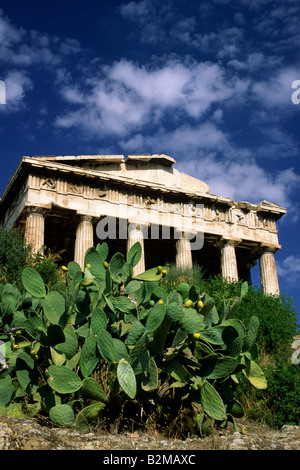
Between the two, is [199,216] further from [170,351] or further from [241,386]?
[170,351]

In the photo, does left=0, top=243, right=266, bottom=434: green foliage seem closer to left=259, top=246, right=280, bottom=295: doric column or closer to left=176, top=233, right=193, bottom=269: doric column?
left=176, top=233, right=193, bottom=269: doric column

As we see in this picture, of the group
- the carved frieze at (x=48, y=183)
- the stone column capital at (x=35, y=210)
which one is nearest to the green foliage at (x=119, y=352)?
the stone column capital at (x=35, y=210)

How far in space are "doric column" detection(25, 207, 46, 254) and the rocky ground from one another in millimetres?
13531

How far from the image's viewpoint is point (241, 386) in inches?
293

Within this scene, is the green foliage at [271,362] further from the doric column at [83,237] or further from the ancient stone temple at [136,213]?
the ancient stone temple at [136,213]

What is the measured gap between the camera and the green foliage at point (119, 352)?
15.8 ft

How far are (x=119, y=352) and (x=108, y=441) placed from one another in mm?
805

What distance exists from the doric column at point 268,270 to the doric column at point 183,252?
4108 mm

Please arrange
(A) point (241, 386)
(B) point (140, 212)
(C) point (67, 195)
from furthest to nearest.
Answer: (B) point (140, 212), (C) point (67, 195), (A) point (241, 386)

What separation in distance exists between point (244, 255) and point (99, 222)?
869 cm

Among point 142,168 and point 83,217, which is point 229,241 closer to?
point 142,168

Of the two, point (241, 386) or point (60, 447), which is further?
point (241, 386)
